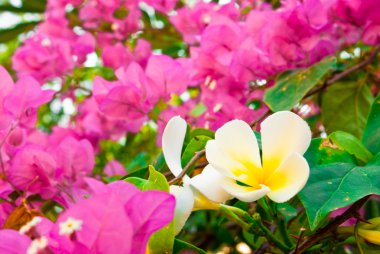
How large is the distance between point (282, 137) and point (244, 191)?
1.8 inches

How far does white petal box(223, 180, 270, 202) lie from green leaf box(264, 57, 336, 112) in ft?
0.74

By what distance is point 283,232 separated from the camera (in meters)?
0.45

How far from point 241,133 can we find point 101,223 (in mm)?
124

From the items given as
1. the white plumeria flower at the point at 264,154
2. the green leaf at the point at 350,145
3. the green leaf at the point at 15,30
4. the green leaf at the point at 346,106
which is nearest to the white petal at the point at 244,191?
the white plumeria flower at the point at 264,154

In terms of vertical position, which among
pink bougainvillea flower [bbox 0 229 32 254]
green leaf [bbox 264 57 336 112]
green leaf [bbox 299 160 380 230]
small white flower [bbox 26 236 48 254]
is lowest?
green leaf [bbox 264 57 336 112]

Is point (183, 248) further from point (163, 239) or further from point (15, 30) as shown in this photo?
point (15, 30)

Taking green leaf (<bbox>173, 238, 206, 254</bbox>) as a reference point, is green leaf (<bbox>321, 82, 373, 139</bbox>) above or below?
below

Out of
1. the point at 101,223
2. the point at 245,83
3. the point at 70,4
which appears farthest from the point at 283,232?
the point at 70,4

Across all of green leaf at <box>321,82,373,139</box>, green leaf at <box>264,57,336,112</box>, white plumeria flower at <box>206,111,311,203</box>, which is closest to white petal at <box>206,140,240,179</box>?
white plumeria flower at <box>206,111,311,203</box>

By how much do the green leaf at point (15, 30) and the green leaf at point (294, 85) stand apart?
113 cm

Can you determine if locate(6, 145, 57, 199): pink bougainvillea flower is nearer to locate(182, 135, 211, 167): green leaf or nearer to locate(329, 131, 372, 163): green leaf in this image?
locate(182, 135, 211, 167): green leaf

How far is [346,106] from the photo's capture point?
729mm

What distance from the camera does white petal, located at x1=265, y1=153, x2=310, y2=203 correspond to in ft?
1.19

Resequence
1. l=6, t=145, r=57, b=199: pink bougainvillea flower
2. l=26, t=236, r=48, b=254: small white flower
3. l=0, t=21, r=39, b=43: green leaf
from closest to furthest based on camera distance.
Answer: l=26, t=236, r=48, b=254: small white flower
l=6, t=145, r=57, b=199: pink bougainvillea flower
l=0, t=21, r=39, b=43: green leaf
